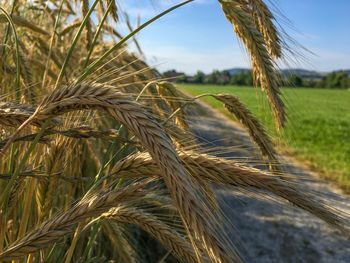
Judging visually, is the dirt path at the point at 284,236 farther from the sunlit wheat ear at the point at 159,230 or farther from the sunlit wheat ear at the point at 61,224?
the sunlit wheat ear at the point at 61,224

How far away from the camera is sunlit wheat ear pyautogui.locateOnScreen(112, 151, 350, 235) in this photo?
1.05 meters

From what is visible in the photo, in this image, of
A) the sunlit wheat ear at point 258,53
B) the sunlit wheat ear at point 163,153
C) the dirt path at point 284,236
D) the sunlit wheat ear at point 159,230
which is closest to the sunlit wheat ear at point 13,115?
the sunlit wheat ear at point 163,153

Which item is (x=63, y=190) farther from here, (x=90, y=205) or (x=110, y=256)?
(x=90, y=205)

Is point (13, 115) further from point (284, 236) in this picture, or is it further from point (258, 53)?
point (284, 236)

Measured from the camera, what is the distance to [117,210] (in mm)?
1470

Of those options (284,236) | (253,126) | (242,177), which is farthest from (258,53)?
(284,236)

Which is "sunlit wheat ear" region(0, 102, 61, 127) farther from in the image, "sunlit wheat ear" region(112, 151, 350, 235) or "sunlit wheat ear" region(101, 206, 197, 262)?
"sunlit wheat ear" region(101, 206, 197, 262)

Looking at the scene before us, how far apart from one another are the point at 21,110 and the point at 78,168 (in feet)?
2.87

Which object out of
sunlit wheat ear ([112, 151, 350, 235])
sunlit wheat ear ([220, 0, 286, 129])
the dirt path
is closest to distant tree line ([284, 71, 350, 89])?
the dirt path

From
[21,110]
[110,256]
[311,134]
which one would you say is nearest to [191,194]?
[21,110]

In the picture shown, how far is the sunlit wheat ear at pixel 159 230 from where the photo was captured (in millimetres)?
1423

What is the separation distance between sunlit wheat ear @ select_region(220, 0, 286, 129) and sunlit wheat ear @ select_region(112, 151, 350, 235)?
41 cm

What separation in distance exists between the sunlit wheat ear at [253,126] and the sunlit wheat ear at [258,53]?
219mm

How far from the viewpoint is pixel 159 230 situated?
145 centimetres
